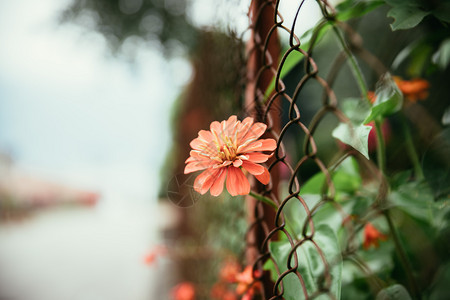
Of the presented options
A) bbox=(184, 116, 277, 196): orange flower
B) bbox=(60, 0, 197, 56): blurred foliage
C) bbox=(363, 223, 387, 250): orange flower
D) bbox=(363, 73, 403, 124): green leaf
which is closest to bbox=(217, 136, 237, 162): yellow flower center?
bbox=(184, 116, 277, 196): orange flower

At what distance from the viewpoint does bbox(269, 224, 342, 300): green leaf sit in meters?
0.26

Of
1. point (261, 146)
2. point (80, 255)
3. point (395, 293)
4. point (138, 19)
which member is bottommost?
point (395, 293)

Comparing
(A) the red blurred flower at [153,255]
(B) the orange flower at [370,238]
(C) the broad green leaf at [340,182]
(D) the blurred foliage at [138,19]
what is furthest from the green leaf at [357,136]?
(D) the blurred foliage at [138,19]

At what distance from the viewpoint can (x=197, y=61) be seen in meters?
1.83

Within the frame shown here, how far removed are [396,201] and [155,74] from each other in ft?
5.76

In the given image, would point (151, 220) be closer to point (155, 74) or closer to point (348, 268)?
point (155, 74)

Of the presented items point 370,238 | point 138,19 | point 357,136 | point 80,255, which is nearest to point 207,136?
point 357,136

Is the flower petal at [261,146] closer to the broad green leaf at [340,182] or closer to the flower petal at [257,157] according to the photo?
the flower petal at [257,157]

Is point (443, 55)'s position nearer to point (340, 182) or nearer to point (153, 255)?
point (340, 182)

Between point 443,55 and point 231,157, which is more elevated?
point 443,55

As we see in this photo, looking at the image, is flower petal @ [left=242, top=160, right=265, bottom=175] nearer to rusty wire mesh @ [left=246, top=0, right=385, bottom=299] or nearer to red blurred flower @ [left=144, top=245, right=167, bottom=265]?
rusty wire mesh @ [left=246, top=0, right=385, bottom=299]

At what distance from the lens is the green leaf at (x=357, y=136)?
0.77 ft

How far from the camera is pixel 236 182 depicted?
249 millimetres

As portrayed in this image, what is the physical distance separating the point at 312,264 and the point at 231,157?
13 centimetres
